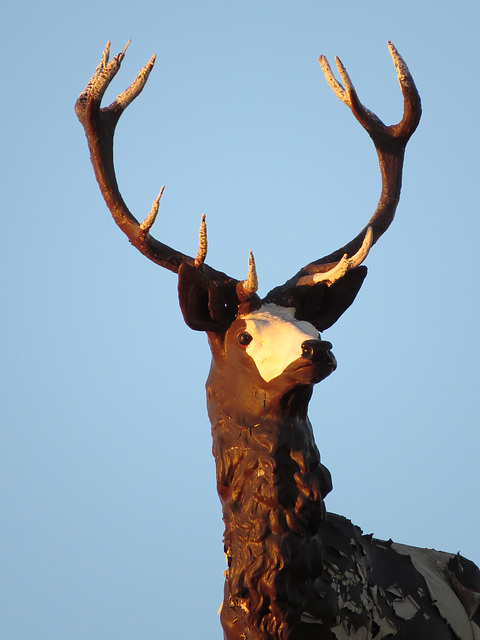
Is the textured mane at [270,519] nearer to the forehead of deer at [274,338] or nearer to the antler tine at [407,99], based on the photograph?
the forehead of deer at [274,338]

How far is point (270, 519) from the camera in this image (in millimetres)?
4836

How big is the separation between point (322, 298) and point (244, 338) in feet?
1.93

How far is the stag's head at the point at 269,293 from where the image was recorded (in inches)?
195

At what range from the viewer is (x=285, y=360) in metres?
4.91

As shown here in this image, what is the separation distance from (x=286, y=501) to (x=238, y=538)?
0.86 feet

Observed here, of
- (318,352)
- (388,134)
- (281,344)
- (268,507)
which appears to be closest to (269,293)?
(281,344)

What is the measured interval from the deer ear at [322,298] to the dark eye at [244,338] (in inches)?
13.1

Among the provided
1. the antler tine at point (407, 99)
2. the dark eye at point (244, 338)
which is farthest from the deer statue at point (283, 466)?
the antler tine at point (407, 99)

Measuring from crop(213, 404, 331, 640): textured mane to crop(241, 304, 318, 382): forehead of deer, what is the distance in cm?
24

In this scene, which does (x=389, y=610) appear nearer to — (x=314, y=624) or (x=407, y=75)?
(x=314, y=624)

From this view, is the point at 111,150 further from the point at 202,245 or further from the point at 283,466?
the point at 283,466

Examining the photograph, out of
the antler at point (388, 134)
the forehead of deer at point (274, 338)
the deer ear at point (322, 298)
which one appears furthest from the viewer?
the antler at point (388, 134)

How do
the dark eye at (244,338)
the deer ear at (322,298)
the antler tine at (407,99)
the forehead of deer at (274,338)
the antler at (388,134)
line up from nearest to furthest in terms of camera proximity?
the forehead of deer at (274,338) < the dark eye at (244,338) < the deer ear at (322,298) < the antler at (388,134) < the antler tine at (407,99)

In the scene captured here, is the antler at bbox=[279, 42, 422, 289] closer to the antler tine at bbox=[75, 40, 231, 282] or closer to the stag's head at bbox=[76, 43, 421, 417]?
the stag's head at bbox=[76, 43, 421, 417]
